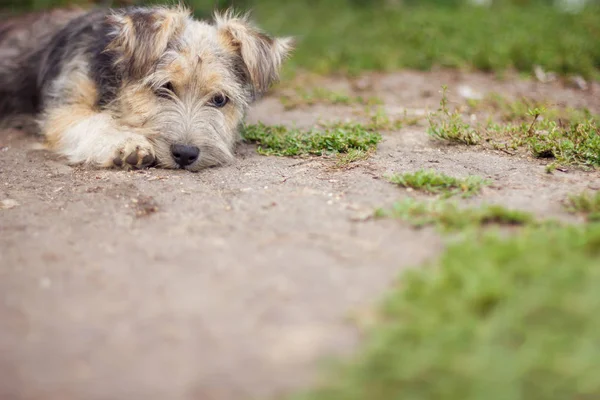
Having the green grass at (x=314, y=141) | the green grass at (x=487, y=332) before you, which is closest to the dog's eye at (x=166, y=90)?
the green grass at (x=314, y=141)

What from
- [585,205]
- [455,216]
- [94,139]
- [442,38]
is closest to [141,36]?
[94,139]

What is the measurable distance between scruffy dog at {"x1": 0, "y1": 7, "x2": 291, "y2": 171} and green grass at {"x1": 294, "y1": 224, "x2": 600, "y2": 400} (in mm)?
2843

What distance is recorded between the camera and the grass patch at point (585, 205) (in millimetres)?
3885

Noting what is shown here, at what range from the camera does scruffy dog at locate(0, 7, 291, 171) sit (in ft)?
17.2

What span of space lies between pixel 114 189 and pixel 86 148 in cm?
94

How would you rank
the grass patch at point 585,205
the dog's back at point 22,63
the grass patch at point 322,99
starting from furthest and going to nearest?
the grass patch at point 322,99 < the dog's back at point 22,63 < the grass patch at point 585,205

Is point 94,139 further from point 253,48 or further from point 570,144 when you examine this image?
point 570,144

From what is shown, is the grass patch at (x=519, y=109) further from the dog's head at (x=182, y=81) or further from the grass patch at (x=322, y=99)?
the dog's head at (x=182, y=81)

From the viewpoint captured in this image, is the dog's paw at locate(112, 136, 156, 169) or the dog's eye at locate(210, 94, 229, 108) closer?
the dog's paw at locate(112, 136, 156, 169)

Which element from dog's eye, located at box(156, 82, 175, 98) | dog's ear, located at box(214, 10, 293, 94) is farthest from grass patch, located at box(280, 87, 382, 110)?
Answer: dog's eye, located at box(156, 82, 175, 98)

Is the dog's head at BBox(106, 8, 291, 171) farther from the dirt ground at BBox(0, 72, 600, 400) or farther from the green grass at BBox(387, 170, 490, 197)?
the green grass at BBox(387, 170, 490, 197)

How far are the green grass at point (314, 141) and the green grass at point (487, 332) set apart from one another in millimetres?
2544

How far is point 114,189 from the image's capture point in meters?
4.69

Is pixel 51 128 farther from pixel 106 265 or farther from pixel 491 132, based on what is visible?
pixel 491 132
